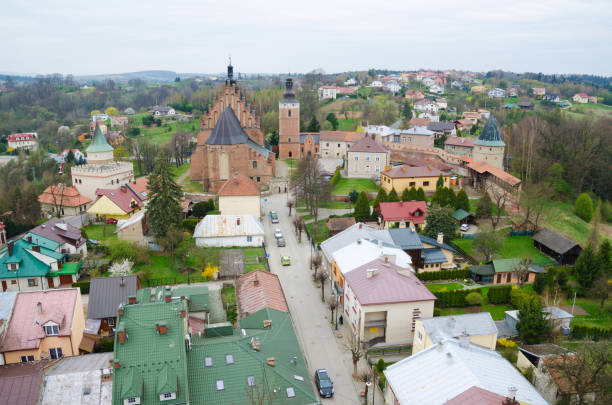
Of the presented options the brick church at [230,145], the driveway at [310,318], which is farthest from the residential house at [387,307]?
the brick church at [230,145]

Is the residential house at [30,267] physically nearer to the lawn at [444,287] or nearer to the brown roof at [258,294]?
the brown roof at [258,294]

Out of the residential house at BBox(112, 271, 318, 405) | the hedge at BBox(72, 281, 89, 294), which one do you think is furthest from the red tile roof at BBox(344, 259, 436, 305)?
the hedge at BBox(72, 281, 89, 294)

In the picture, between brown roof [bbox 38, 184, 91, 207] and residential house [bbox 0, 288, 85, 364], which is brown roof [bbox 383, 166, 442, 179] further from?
residential house [bbox 0, 288, 85, 364]

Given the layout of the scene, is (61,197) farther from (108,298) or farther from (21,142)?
(21,142)

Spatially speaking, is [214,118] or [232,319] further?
[214,118]

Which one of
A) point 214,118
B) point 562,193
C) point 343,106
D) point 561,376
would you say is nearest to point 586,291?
point 561,376

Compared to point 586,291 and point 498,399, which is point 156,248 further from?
point 586,291

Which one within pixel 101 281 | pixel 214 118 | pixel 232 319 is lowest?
pixel 232 319
